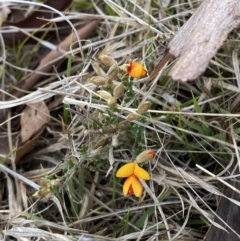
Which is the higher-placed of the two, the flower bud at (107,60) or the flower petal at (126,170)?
the flower bud at (107,60)

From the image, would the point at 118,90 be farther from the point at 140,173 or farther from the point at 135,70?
the point at 140,173

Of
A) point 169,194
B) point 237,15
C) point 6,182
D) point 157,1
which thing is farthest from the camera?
point 157,1

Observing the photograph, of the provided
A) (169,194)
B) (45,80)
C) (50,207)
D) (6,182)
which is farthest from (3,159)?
(169,194)

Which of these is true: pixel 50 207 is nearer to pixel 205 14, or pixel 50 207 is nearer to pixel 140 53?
pixel 140 53

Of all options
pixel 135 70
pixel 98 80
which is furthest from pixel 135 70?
pixel 98 80

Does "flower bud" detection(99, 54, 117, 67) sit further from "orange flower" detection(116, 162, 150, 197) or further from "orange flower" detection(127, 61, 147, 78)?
"orange flower" detection(116, 162, 150, 197)

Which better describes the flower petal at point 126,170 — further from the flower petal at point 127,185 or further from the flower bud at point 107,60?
the flower bud at point 107,60

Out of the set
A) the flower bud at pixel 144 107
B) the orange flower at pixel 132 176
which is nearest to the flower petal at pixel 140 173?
the orange flower at pixel 132 176
